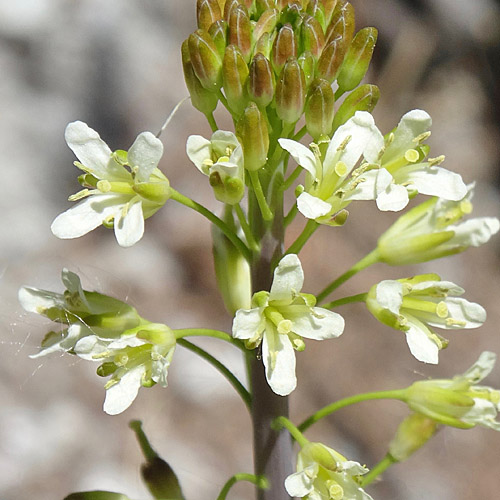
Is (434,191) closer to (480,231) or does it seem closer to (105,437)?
(480,231)

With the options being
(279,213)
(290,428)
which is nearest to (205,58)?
(279,213)

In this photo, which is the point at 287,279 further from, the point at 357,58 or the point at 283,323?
the point at 357,58

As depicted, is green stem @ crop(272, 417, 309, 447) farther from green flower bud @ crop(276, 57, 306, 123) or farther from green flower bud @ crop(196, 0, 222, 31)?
green flower bud @ crop(196, 0, 222, 31)

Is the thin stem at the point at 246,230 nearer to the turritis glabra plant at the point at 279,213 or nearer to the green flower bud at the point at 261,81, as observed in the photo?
the turritis glabra plant at the point at 279,213

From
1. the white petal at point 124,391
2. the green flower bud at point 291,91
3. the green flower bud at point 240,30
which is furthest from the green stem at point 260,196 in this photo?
the white petal at point 124,391

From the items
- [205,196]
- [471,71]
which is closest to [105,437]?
[205,196]

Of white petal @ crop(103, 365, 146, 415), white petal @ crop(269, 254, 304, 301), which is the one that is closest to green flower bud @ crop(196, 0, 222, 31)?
white petal @ crop(269, 254, 304, 301)
